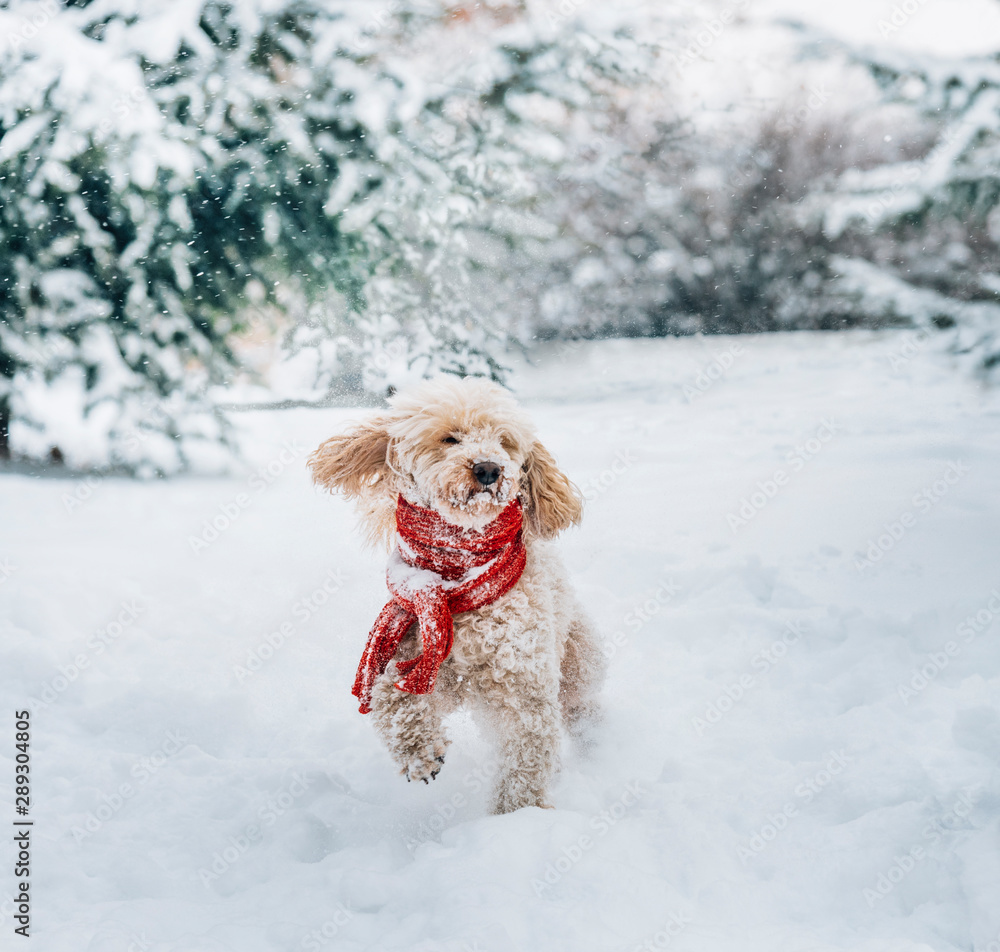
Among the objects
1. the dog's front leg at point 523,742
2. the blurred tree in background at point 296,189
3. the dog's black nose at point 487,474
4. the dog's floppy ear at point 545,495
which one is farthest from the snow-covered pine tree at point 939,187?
the dog's front leg at point 523,742

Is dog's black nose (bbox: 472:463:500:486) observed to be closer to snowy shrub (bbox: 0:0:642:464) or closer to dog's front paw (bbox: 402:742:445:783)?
dog's front paw (bbox: 402:742:445:783)

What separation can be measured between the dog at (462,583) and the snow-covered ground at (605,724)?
325 millimetres

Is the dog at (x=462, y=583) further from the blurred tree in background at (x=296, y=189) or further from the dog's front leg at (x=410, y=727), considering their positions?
the blurred tree in background at (x=296, y=189)

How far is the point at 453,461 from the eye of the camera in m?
2.37

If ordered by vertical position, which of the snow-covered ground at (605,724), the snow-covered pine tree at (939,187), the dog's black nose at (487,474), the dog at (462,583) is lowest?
the snow-covered ground at (605,724)

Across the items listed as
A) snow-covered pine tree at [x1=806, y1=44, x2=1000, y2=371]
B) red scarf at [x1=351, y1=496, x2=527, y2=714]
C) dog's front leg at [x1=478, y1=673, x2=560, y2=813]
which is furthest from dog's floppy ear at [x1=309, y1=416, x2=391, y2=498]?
snow-covered pine tree at [x1=806, y1=44, x2=1000, y2=371]

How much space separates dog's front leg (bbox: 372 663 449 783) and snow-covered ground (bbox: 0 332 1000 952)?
0.76ft

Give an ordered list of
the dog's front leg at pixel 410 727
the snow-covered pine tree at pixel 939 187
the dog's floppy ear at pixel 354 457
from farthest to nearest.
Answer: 1. the snow-covered pine tree at pixel 939 187
2. the dog's floppy ear at pixel 354 457
3. the dog's front leg at pixel 410 727

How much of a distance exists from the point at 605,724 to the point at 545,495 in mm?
1104

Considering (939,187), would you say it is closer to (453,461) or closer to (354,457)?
(453,461)

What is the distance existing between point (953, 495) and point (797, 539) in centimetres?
104

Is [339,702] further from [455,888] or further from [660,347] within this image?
[660,347]

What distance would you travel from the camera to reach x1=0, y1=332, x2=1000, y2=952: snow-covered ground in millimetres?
1986

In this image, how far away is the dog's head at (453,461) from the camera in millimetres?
2348
